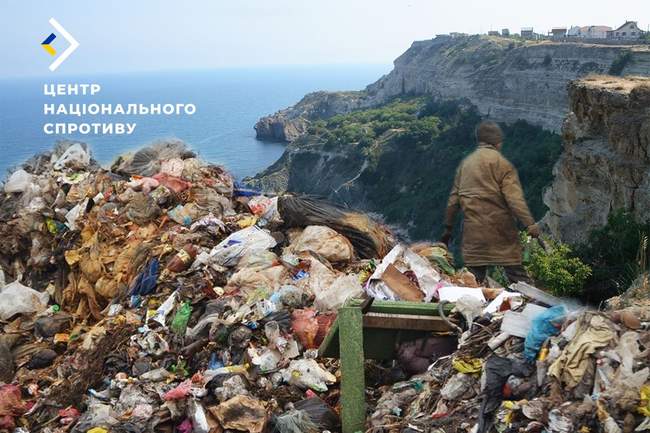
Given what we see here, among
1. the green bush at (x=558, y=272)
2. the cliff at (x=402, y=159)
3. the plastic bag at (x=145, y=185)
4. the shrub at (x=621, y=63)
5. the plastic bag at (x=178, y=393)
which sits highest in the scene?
the shrub at (x=621, y=63)

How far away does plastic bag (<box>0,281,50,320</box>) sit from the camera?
18.6ft

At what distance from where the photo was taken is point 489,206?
4082 mm

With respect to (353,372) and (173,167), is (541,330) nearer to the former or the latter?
(353,372)

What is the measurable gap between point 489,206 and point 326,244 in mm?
1497

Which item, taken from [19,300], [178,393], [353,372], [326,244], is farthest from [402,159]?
[353,372]

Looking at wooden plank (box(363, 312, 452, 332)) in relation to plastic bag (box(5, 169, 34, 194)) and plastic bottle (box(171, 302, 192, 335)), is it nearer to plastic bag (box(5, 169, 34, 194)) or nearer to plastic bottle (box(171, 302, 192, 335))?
plastic bottle (box(171, 302, 192, 335))

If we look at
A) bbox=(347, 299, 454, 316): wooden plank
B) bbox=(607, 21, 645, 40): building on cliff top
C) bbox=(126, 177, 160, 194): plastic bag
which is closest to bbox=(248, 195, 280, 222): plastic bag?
bbox=(126, 177, 160, 194): plastic bag

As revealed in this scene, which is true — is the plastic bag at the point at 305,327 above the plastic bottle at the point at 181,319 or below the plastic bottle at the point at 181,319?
above

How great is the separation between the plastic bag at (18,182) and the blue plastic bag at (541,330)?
6178 millimetres

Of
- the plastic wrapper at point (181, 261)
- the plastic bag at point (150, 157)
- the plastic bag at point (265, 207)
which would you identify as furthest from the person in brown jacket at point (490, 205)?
the plastic bag at point (150, 157)

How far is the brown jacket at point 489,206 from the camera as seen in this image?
3.98m

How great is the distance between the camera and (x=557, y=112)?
144 feet

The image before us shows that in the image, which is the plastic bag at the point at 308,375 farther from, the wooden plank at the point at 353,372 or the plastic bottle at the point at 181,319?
the plastic bottle at the point at 181,319

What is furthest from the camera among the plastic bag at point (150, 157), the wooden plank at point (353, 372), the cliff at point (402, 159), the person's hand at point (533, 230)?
the cliff at point (402, 159)
